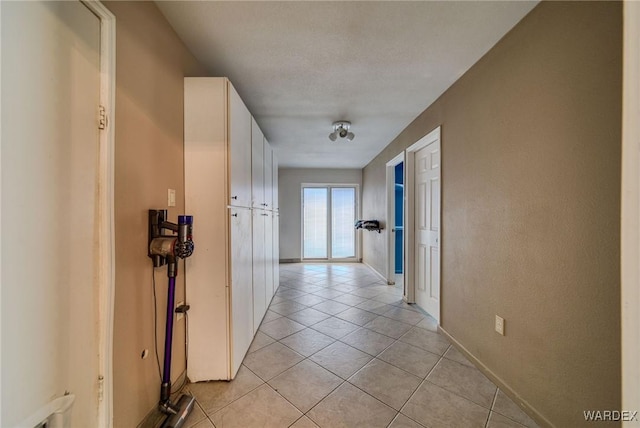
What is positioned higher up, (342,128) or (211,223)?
(342,128)

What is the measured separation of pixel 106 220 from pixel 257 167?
156 cm

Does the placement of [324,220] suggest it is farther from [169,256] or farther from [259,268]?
[169,256]

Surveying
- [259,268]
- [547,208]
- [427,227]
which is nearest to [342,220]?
[427,227]

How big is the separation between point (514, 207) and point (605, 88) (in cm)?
72

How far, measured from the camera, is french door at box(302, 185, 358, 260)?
648 cm

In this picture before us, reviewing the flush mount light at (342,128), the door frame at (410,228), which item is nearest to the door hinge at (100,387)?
the flush mount light at (342,128)

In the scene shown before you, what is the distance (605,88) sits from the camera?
3.60ft

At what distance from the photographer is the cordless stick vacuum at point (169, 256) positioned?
52.9 inches

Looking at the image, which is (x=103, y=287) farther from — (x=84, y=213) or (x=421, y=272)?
(x=421, y=272)

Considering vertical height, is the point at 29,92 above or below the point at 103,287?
above

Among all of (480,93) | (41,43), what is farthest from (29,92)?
(480,93)

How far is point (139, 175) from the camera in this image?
130 cm

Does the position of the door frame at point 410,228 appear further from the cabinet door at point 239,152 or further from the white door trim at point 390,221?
the cabinet door at point 239,152

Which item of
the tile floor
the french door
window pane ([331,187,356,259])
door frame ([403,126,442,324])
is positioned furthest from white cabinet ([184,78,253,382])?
window pane ([331,187,356,259])
